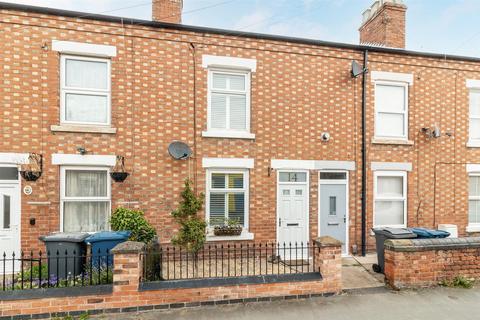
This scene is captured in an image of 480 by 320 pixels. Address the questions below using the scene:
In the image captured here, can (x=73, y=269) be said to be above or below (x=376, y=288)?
above

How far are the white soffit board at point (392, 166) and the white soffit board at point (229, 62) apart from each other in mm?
4528

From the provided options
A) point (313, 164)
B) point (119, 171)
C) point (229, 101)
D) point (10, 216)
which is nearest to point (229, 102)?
point (229, 101)

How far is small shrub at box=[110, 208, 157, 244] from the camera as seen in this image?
22.1ft

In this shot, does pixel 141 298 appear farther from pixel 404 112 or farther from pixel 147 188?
pixel 404 112

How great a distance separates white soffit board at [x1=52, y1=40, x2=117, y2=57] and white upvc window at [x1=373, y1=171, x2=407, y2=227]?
817 cm

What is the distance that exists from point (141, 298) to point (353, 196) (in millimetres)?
6223

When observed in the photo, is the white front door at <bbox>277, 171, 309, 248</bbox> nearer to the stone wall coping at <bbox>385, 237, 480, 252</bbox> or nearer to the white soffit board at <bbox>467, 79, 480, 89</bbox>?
the stone wall coping at <bbox>385, 237, 480, 252</bbox>

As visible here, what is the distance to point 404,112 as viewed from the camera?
875 cm

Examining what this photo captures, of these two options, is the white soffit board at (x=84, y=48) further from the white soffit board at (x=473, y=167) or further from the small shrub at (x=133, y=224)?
the white soffit board at (x=473, y=167)

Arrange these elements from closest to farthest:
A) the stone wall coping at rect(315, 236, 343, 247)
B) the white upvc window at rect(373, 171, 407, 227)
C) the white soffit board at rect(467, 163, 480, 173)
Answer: the stone wall coping at rect(315, 236, 343, 247), the white upvc window at rect(373, 171, 407, 227), the white soffit board at rect(467, 163, 480, 173)

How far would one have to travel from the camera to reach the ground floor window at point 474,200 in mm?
9211

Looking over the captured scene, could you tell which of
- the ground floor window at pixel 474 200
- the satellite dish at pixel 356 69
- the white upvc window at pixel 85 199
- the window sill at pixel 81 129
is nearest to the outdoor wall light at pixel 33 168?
the white upvc window at pixel 85 199

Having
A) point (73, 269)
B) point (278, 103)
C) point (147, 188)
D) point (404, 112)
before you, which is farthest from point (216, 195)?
point (404, 112)

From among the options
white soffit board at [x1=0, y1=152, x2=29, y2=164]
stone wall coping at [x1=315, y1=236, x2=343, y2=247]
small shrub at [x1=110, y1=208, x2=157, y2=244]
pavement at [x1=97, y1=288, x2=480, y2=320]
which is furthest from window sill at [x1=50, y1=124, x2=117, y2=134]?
stone wall coping at [x1=315, y1=236, x2=343, y2=247]
